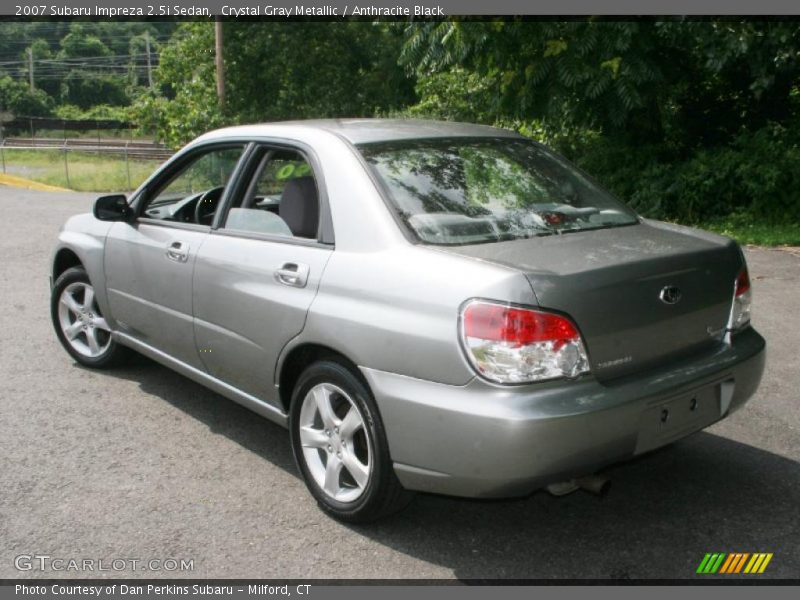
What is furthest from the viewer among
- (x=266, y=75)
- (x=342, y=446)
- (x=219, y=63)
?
(x=266, y=75)

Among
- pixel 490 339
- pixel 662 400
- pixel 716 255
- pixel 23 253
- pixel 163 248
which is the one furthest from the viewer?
pixel 23 253

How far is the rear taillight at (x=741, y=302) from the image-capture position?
3.79 meters

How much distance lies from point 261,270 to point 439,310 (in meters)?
1.14

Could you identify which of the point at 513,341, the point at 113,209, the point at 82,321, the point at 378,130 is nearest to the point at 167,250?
the point at 113,209

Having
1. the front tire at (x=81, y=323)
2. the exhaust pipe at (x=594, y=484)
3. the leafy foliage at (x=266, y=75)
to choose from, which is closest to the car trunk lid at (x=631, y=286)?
the exhaust pipe at (x=594, y=484)

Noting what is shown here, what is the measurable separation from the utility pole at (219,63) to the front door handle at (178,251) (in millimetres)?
20968

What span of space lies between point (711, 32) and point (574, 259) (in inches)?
377

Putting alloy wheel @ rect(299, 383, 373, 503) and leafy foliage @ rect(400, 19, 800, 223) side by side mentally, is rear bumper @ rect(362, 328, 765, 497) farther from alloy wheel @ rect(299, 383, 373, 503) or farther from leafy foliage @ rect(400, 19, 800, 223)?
leafy foliage @ rect(400, 19, 800, 223)

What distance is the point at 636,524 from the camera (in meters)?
3.72

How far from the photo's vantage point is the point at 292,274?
3834mm

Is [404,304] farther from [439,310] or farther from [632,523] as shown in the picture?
[632,523]

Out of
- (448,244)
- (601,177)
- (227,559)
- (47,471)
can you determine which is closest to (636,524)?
(448,244)

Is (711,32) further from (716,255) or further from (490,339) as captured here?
(490,339)

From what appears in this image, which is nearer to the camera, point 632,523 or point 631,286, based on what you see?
point 631,286
